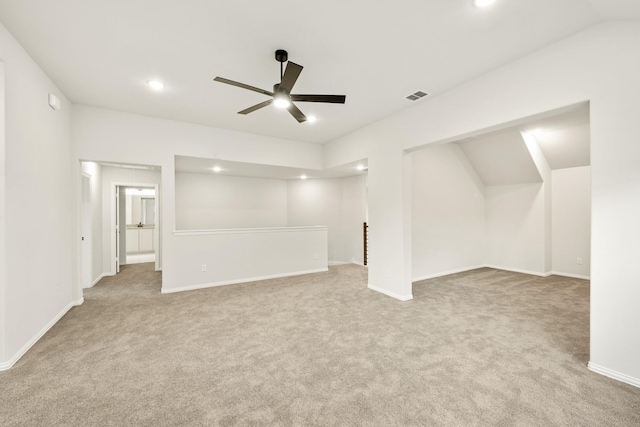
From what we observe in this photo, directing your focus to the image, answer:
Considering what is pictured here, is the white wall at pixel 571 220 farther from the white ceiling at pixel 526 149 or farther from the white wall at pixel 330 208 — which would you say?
the white wall at pixel 330 208

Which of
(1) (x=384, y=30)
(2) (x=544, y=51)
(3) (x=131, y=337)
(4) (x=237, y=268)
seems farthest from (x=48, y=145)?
(2) (x=544, y=51)

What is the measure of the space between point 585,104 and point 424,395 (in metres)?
2.76

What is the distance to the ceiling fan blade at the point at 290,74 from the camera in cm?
204

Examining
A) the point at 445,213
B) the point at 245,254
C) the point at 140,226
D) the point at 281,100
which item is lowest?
the point at 245,254

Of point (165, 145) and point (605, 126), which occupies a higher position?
point (165, 145)

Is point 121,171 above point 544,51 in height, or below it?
below

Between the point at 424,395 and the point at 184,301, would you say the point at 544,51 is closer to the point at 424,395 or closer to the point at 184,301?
the point at 424,395

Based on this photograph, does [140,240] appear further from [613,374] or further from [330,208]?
[613,374]

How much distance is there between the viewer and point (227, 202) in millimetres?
6840

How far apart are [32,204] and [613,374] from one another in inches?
215

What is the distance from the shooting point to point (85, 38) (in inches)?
91.0

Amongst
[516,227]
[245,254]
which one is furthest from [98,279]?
[516,227]

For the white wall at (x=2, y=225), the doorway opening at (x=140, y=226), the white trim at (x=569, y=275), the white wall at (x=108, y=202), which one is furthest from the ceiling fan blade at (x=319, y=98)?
the doorway opening at (x=140, y=226)

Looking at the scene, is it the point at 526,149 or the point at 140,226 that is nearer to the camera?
the point at 526,149
